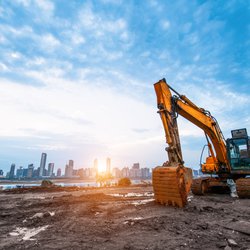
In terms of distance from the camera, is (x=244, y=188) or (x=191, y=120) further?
(x=191, y=120)

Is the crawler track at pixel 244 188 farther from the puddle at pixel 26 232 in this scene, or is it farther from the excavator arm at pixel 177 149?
the puddle at pixel 26 232

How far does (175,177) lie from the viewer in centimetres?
672

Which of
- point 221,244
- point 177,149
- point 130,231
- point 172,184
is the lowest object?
point 221,244

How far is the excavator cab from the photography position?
1130 cm

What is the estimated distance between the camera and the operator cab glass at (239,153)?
446 inches

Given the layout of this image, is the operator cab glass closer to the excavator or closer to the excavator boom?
the excavator

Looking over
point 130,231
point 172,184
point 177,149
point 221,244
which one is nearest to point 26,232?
point 130,231

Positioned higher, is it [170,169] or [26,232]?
[170,169]

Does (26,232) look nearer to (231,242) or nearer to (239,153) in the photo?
(231,242)

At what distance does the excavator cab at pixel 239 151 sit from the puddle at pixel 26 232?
10.4m

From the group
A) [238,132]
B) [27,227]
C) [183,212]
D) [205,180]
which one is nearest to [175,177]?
[183,212]

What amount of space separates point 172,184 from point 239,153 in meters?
6.95

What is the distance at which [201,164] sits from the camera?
13.0 m

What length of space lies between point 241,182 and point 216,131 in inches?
126
